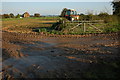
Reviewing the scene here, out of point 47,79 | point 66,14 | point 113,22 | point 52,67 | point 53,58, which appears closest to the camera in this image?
point 47,79

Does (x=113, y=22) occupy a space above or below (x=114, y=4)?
below

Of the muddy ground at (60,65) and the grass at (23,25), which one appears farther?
the grass at (23,25)

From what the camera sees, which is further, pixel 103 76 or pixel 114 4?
pixel 114 4

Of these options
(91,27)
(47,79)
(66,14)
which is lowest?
(47,79)

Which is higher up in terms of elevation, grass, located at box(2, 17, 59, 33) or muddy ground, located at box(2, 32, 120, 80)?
grass, located at box(2, 17, 59, 33)

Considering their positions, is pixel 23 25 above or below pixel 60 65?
above

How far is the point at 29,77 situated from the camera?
6.24 metres

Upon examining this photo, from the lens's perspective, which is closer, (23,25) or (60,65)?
(60,65)

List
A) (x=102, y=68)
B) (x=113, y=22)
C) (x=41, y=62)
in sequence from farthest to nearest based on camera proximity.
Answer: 1. (x=113, y=22)
2. (x=41, y=62)
3. (x=102, y=68)

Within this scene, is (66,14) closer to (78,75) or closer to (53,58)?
(53,58)

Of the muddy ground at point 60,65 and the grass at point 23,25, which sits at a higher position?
the grass at point 23,25

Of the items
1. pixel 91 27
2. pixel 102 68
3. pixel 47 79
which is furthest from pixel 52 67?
pixel 91 27

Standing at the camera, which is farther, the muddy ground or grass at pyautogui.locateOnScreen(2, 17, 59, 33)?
grass at pyautogui.locateOnScreen(2, 17, 59, 33)

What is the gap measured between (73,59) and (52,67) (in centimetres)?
146
